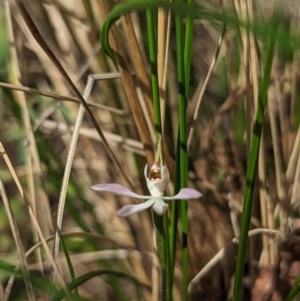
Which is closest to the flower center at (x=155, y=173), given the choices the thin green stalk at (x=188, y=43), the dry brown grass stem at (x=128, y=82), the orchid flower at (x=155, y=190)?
the orchid flower at (x=155, y=190)

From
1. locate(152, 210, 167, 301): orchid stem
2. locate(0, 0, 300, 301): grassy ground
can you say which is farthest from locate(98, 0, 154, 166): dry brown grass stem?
locate(152, 210, 167, 301): orchid stem

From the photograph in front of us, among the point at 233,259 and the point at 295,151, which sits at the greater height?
the point at 295,151

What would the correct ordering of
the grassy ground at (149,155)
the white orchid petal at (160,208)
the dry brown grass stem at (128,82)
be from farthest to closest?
the grassy ground at (149,155) → the dry brown grass stem at (128,82) → the white orchid petal at (160,208)

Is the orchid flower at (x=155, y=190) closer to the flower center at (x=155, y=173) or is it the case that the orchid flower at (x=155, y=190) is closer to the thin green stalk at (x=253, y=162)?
the flower center at (x=155, y=173)

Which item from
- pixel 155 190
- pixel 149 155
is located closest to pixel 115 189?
pixel 155 190

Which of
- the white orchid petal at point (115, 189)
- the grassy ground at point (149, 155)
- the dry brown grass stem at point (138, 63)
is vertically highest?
the dry brown grass stem at point (138, 63)

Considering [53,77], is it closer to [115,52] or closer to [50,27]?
[50,27]

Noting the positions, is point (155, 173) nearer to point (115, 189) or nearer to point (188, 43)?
point (115, 189)

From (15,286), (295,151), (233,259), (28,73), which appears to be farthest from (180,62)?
(28,73)

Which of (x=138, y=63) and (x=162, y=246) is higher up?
(x=138, y=63)
